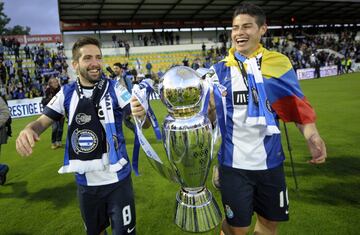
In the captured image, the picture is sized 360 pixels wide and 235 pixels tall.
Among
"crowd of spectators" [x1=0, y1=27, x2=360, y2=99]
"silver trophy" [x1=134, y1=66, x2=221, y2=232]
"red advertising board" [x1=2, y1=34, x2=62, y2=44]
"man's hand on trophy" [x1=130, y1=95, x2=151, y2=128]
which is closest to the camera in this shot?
"silver trophy" [x1=134, y1=66, x2=221, y2=232]

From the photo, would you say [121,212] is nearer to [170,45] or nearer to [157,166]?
[157,166]

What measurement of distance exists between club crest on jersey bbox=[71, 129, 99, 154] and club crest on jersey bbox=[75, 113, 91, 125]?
58mm

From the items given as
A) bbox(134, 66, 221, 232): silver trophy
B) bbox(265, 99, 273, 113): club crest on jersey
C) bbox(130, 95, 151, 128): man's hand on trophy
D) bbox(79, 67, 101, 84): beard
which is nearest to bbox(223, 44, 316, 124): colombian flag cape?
bbox(265, 99, 273, 113): club crest on jersey

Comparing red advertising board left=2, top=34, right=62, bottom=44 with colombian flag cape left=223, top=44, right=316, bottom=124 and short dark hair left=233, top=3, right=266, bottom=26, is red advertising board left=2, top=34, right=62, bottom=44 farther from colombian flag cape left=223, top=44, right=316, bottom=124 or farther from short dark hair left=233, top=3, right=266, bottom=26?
colombian flag cape left=223, top=44, right=316, bottom=124

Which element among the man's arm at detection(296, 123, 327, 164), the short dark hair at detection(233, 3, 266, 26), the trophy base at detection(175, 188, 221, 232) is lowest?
the trophy base at detection(175, 188, 221, 232)

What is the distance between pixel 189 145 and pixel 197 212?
0.91ft

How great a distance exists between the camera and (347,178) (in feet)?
13.5

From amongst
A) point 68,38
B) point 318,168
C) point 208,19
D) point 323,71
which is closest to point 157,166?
point 318,168

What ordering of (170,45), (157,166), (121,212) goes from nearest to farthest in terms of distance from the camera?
(157,166) < (121,212) < (170,45)

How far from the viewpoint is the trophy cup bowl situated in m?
1.14

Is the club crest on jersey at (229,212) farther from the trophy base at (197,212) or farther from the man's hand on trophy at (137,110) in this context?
the man's hand on trophy at (137,110)

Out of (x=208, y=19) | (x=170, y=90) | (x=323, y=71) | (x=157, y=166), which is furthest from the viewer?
(x=208, y=19)

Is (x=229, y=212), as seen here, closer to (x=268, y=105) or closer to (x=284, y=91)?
(x=268, y=105)

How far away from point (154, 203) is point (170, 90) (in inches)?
117
